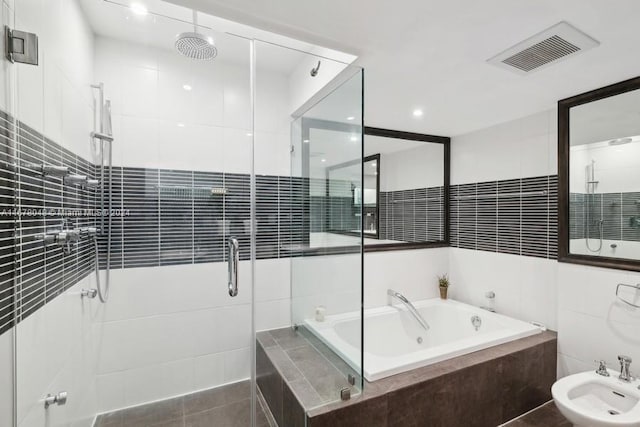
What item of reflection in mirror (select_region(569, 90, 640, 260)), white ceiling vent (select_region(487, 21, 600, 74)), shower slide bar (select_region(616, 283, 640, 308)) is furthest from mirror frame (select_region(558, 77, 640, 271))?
white ceiling vent (select_region(487, 21, 600, 74))

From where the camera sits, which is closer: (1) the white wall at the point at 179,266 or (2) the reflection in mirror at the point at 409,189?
(1) the white wall at the point at 179,266

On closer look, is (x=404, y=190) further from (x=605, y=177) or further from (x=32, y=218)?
(x=32, y=218)

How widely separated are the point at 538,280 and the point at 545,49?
1.93 meters

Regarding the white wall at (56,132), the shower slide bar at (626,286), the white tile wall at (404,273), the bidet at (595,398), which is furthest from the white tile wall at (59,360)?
the shower slide bar at (626,286)

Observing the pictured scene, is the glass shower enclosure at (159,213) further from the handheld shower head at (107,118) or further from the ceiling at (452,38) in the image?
the ceiling at (452,38)

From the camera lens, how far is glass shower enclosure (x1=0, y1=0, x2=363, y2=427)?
1.21 meters

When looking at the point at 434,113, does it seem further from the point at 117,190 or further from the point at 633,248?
the point at 117,190

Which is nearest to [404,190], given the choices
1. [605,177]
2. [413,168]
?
[413,168]

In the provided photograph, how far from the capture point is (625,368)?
1937mm

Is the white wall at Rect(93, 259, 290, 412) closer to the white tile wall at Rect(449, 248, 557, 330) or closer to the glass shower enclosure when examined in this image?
the glass shower enclosure

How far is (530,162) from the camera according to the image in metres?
2.67

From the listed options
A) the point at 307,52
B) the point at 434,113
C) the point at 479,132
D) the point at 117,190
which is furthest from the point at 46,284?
the point at 479,132

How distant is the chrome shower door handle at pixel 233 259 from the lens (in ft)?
5.49

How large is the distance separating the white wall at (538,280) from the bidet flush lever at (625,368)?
13cm
